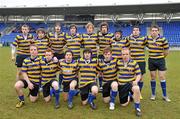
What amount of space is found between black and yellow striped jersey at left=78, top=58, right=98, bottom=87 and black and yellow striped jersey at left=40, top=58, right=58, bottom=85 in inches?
26.7

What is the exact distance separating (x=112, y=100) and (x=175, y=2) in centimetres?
2499

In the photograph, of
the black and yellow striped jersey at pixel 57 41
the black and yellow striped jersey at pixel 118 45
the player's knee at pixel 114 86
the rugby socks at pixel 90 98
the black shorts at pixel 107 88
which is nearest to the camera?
the player's knee at pixel 114 86

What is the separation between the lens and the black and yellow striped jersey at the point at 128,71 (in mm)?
6969

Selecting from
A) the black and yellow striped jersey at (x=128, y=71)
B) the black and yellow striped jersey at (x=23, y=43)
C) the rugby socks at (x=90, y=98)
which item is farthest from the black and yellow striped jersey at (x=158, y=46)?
the black and yellow striped jersey at (x=23, y=43)

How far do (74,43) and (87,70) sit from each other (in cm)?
119

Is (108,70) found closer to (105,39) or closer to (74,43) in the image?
(105,39)

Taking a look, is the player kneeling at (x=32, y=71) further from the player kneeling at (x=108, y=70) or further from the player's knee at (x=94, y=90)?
the player kneeling at (x=108, y=70)

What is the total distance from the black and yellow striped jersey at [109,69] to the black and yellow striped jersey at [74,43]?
1083 millimetres

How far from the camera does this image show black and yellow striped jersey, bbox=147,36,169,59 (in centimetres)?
768

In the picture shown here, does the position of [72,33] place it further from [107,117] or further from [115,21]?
[115,21]

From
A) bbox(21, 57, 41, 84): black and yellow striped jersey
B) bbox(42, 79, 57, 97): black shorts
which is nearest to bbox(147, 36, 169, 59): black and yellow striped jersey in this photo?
bbox(42, 79, 57, 97): black shorts

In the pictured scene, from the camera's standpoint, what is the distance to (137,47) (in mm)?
7793

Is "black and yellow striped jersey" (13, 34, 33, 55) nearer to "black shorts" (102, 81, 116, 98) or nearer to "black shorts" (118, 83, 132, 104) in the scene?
"black shorts" (102, 81, 116, 98)

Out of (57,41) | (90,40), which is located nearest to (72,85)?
(90,40)
